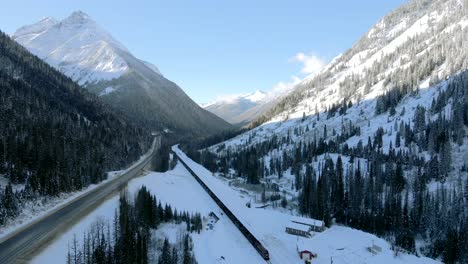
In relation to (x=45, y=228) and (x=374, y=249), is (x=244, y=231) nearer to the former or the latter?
(x=374, y=249)

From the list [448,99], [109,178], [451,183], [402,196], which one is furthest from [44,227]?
[448,99]

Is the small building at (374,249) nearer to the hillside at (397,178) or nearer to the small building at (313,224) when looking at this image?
the small building at (313,224)

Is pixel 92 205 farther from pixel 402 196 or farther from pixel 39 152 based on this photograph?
pixel 402 196

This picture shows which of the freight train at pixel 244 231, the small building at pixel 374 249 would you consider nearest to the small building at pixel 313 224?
the freight train at pixel 244 231

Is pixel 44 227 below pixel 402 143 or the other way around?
below

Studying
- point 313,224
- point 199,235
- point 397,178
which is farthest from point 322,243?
point 397,178

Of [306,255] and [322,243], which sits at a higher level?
[306,255]
